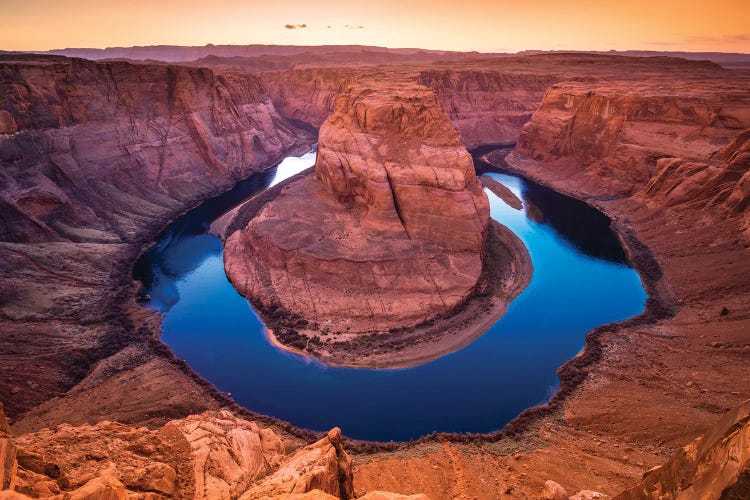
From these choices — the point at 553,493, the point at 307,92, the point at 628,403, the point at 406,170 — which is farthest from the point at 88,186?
the point at 307,92

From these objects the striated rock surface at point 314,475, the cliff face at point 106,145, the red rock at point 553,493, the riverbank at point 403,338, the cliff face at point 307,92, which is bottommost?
the red rock at point 553,493

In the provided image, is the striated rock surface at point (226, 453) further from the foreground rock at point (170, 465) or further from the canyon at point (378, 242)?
the canyon at point (378, 242)

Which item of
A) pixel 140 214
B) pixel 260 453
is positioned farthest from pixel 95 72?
pixel 260 453

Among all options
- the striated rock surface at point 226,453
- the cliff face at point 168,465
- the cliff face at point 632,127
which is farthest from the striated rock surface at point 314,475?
the cliff face at point 632,127

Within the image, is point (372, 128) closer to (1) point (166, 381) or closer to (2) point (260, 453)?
(1) point (166, 381)

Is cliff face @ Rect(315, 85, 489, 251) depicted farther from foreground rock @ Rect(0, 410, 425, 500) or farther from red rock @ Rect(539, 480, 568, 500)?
foreground rock @ Rect(0, 410, 425, 500)

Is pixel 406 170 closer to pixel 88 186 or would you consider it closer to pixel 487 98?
pixel 88 186
